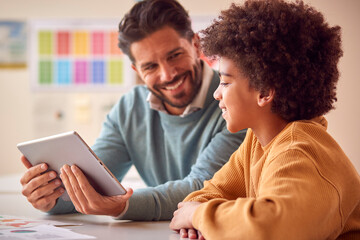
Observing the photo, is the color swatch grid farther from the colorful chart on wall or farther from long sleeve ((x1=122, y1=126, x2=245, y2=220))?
long sleeve ((x1=122, y1=126, x2=245, y2=220))

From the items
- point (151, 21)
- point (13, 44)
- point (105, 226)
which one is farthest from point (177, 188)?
point (13, 44)

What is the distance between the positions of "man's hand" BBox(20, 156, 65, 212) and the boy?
0.41 meters

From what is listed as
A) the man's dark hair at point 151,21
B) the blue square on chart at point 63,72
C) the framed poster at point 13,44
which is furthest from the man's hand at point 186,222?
the framed poster at point 13,44

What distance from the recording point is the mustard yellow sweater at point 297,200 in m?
0.78

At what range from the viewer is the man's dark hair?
63.7 inches

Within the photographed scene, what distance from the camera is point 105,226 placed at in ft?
3.84

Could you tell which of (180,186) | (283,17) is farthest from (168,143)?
(283,17)

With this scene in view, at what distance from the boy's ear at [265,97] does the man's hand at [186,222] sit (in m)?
0.25

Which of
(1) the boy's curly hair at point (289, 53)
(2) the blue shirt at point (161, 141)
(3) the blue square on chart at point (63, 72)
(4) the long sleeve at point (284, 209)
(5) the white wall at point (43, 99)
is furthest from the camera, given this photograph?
(3) the blue square on chart at point (63, 72)

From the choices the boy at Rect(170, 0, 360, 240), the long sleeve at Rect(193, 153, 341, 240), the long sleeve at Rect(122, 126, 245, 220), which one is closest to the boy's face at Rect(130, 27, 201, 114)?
the long sleeve at Rect(122, 126, 245, 220)

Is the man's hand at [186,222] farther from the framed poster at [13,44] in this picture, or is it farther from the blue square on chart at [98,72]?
the framed poster at [13,44]

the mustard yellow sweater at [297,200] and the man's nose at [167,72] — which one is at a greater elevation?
the man's nose at [167,72]

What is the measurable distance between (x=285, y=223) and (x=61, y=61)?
94.5 inches

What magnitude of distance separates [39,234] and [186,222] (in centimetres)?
33
